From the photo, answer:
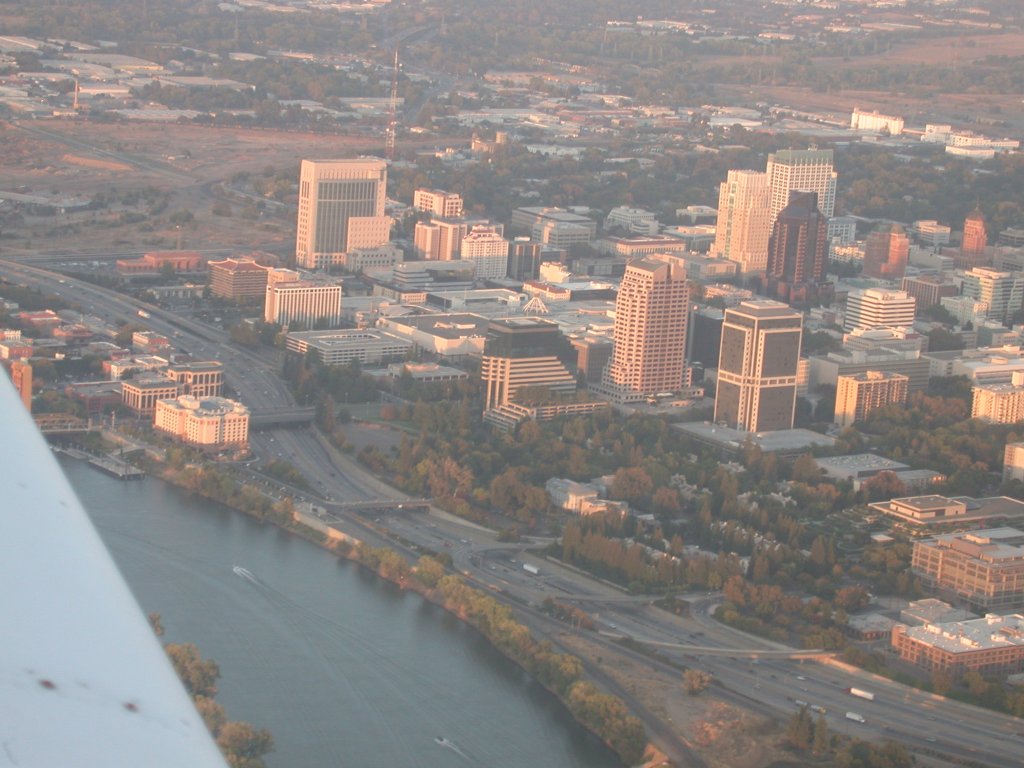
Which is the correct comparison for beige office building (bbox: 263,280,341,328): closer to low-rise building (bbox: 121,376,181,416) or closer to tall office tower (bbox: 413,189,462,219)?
low-rise building (bbox: 121,376,181,416)

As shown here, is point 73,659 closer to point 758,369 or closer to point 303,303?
point 758,369

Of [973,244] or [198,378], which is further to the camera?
[973,244]

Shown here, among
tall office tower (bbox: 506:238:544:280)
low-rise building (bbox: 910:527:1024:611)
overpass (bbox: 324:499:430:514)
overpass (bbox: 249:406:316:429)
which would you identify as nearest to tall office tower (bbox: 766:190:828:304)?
tall office tower (bbox: 506:238:544:280)

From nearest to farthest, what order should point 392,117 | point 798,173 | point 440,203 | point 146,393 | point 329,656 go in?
point 329,656 → point 146,393 → point 440,203 → point 798,173 → point 392,117

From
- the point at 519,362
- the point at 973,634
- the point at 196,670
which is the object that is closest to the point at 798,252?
the point at 519,362

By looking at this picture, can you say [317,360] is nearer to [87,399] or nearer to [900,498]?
[87,399]

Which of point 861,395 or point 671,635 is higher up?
point 861,395
